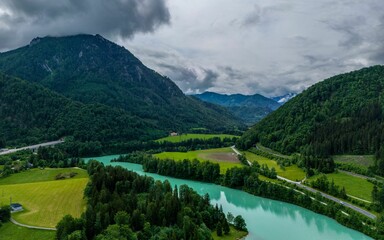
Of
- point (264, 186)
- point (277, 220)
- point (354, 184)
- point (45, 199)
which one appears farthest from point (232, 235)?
point (354, 184)

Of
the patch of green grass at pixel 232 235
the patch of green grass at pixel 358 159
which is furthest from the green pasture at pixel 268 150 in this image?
the patch of green grass at pixel 232 235

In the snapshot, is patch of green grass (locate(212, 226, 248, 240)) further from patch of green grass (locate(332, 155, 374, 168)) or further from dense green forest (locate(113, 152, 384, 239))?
patch of green grass (locate(332, 155, 374, 168))

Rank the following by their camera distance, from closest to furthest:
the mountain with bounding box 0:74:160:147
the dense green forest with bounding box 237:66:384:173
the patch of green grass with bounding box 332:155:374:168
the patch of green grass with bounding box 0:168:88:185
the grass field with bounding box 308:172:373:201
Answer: the grass field with bounding box 308:172:373:201
the patch of green grass with bounding box 0:168:88:185
the patch of green grass with bounding box 332:155:374:168
the dense green forest with bounding box 237:66:384:173
the mountain with bounding box 0:74:160:147

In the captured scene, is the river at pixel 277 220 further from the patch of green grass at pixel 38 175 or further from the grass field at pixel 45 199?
the patch of green grass at pixel 38 175

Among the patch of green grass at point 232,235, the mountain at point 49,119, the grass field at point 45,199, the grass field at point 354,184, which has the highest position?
the mountain at point 49,119

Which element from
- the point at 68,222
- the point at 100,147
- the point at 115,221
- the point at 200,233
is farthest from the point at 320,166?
the point at 100,147

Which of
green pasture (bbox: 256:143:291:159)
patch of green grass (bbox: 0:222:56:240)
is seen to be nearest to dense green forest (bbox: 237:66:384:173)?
green pasture (bbox: 256:143:291:159)

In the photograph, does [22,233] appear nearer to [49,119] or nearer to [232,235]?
[232,235]
